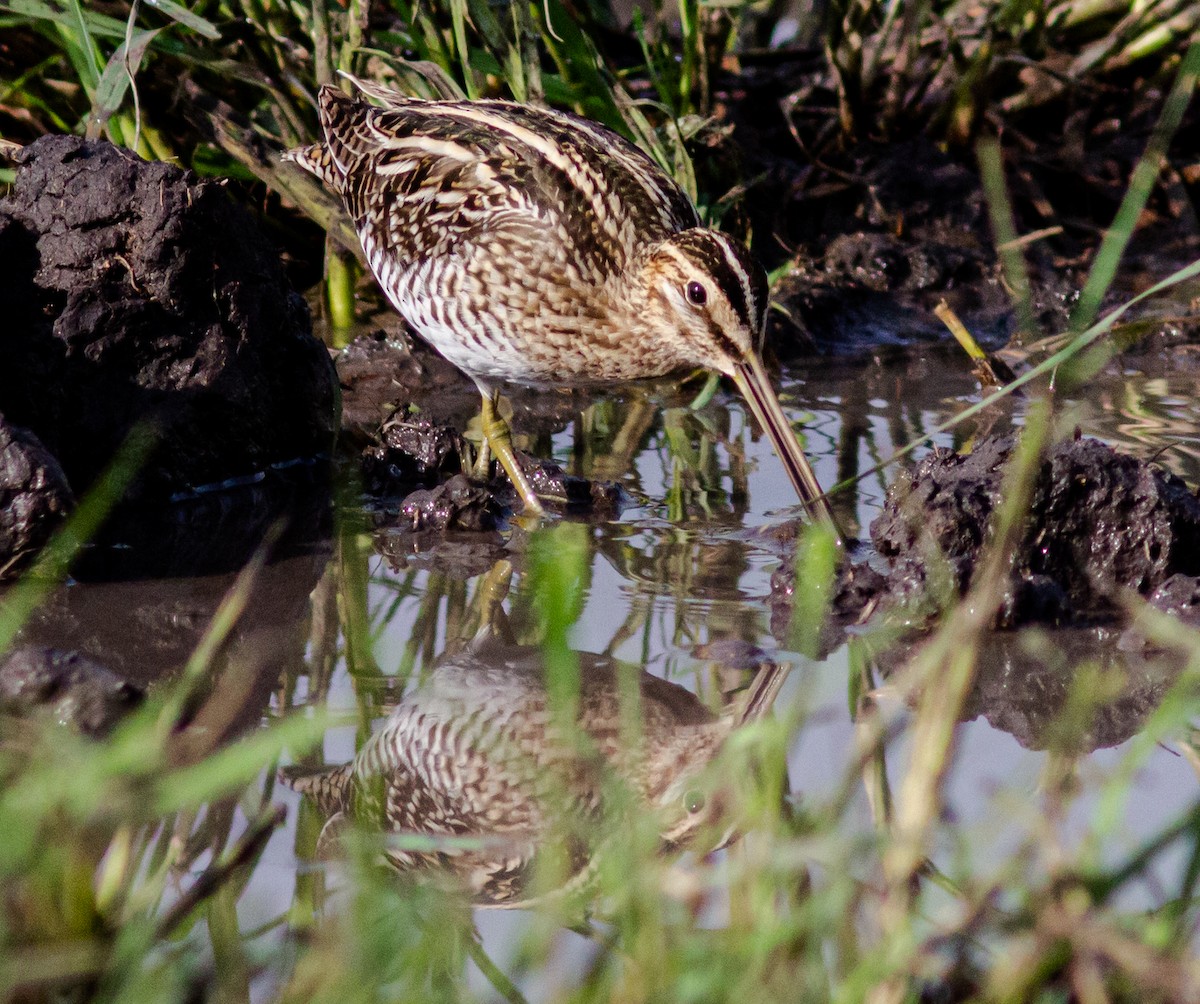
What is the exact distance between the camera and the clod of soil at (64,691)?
3.13 metres

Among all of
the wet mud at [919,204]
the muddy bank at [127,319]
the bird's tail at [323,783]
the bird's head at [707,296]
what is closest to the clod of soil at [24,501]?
the muddy bank at [127,319]

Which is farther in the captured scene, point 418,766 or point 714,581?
point 714,581

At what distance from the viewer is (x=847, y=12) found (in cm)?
708

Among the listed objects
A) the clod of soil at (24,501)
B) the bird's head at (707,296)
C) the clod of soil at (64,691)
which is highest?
the bird's head at (707,296)

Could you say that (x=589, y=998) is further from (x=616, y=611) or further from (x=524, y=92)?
(x=524, y=92)

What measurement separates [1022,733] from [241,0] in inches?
163

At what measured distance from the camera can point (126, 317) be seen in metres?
5.09

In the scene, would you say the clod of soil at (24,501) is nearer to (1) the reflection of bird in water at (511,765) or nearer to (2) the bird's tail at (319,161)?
(1) the reflection of bird in water at (511,765)

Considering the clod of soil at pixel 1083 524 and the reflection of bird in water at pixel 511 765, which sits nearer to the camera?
the reflection of bird in water at pixel 511 765

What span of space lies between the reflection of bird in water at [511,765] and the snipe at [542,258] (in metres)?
1.27

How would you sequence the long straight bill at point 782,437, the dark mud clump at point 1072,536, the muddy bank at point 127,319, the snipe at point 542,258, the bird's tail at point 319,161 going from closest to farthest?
the dark mud clump at point 1072,536, the long straight bill at point 782,437, the snipe at point 542,258, the muddy bank at point 127,319, the bird's tail at point 319,161

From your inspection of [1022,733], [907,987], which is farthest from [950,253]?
[907,987]

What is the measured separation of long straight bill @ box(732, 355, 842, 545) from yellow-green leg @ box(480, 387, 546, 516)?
75cm

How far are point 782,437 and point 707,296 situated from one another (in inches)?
17.8
